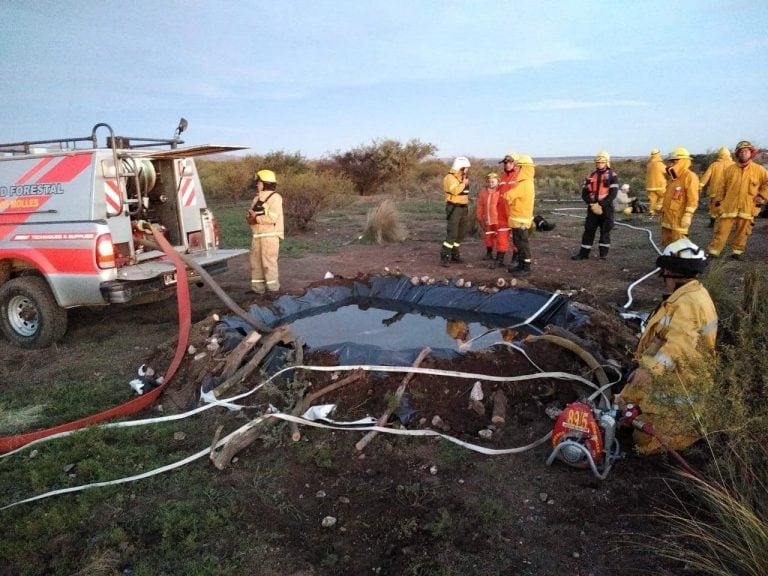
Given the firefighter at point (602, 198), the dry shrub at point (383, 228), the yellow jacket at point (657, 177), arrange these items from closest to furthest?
the firefighter at point (602, 198), the dry shrub at point (383, 228), the yellow jacket at point (657, 177)

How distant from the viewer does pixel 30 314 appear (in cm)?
585

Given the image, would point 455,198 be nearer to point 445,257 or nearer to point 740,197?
point 445,257

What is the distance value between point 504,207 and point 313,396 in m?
6.15

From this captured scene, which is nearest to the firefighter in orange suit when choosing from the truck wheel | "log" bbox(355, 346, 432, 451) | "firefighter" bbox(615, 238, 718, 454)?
"log" bbox(355, 346, 432, 451)

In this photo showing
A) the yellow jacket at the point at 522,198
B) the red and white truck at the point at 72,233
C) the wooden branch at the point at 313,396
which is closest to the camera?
the wooden branch at the point at 313,396

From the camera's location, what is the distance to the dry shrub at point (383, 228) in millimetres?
12047

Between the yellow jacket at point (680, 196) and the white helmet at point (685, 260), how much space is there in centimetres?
572

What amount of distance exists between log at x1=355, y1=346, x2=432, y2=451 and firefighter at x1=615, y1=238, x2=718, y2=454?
1.49m

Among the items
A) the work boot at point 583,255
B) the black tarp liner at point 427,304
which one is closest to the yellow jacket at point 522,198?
the work boot at point 583,255

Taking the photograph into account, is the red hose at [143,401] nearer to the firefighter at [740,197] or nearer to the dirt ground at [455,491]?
the dirt ground at [455,491]

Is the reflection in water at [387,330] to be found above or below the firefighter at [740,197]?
below

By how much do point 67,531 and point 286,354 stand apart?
2.08m

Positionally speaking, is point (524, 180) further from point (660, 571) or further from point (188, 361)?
point (660, 571)

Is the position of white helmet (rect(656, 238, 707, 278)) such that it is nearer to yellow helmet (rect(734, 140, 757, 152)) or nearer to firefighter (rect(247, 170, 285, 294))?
firefighter (rect(247, 170, 285, 294))
